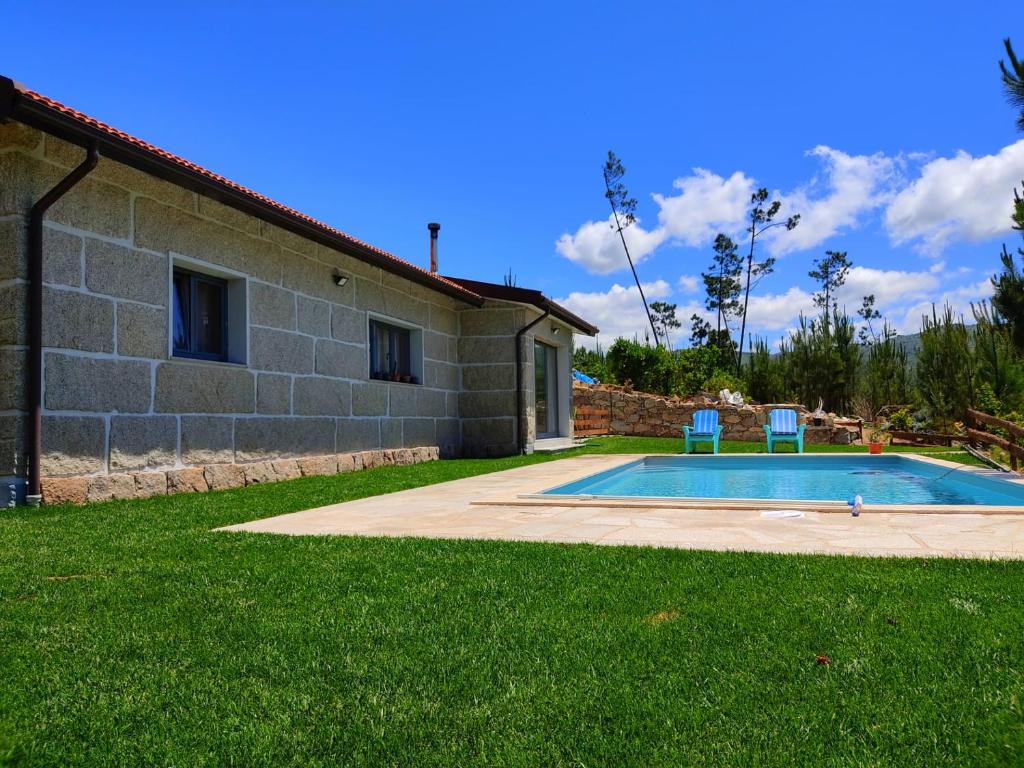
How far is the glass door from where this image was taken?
50.6 feet

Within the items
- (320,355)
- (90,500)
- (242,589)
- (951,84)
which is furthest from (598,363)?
(242,589)

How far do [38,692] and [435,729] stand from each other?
4.23ft

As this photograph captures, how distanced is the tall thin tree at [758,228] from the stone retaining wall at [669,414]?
492 inches

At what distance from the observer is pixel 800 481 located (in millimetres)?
10062

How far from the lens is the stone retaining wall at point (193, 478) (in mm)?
6066

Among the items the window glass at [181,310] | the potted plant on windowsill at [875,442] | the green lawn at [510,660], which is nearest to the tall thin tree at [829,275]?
the potted plant on windowsill at [875,442]

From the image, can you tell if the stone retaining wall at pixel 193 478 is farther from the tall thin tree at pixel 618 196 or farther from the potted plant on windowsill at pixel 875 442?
the tall thin tree at pixel 618 196

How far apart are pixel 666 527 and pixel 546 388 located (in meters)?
11.2

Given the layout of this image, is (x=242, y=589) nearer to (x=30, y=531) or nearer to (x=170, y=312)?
(x=30, y=531)

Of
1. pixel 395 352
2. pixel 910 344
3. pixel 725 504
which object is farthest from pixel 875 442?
pixel 910 344

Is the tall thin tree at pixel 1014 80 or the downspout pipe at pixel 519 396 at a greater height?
the tall thin tree at pixel 1014 80

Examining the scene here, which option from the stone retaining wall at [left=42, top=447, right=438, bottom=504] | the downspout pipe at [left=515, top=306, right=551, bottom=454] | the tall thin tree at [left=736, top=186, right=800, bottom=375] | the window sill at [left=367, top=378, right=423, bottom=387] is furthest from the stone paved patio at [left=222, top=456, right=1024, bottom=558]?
the tall thin tree at [left=736, top=186, right=800, bottom=375]

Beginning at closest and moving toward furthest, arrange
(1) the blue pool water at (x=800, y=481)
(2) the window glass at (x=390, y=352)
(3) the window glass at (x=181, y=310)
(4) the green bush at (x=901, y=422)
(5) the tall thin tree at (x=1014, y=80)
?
(3) the window glass at (x=181, y=310) < (1) the blue pool water at (x=800, y=481) < (5) the tall thin tree at (x=1014, y=80) < (2) the window glass at (x=390, y=352) < (4) the green bush at (x=901, y=422)

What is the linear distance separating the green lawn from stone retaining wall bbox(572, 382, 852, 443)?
13873mm
